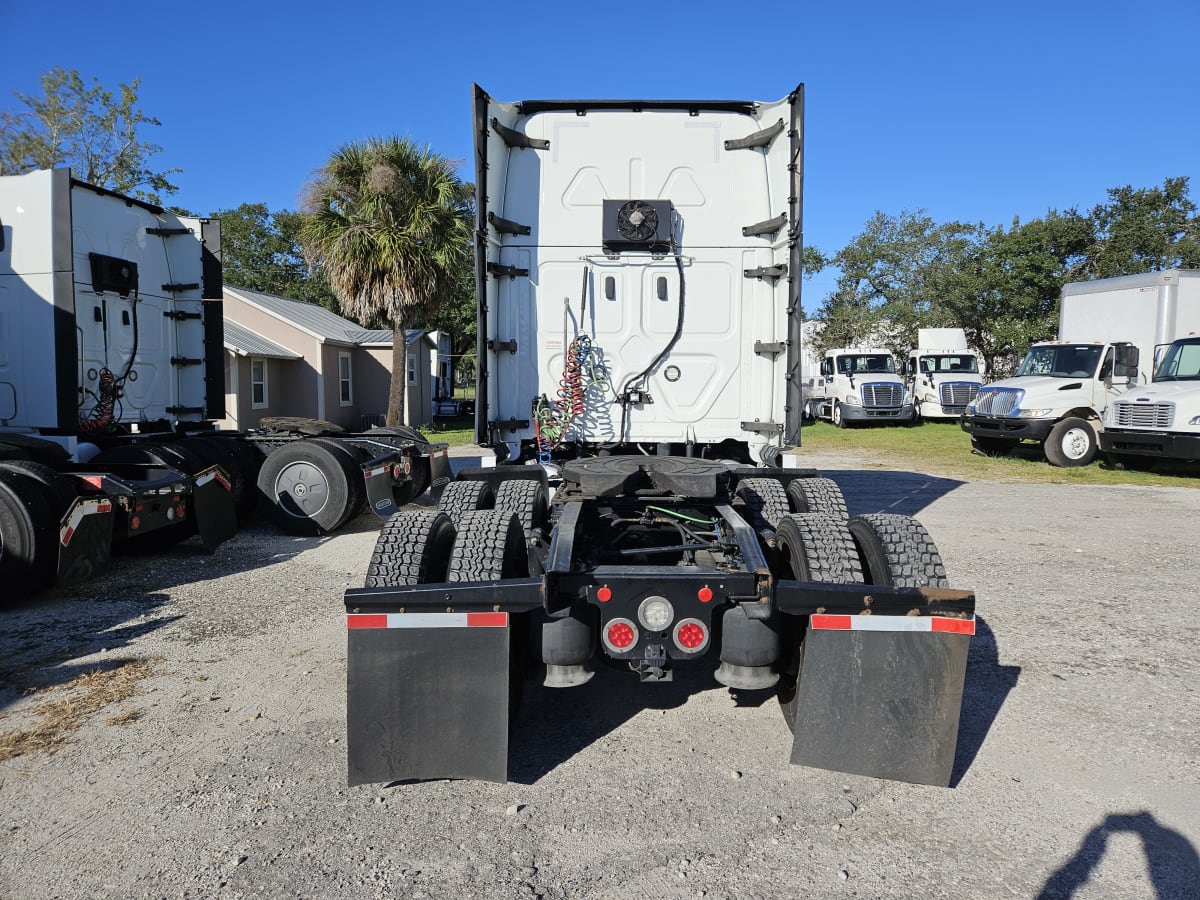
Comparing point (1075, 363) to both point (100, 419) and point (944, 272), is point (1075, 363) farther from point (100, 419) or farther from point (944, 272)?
point (944, 272)

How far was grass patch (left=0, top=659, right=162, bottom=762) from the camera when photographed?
3.84m

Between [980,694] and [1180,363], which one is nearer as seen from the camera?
[980,694]

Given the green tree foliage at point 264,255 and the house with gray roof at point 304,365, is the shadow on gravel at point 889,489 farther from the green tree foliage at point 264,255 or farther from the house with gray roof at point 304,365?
the green tree foliage at point 264,255

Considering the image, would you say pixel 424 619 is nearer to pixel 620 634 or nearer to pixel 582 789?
pixel 620 634

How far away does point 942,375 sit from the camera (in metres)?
27.0

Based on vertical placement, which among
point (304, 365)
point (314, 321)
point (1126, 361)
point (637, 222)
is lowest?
point (1126, 361)

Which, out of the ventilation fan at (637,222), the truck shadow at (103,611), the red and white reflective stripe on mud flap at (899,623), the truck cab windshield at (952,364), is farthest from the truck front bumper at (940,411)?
the red and white reflective stripe on mud flap at (899,623)

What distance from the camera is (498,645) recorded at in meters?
3.29

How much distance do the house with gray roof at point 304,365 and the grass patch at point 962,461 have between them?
13520 millimetres

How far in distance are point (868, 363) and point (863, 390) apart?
1.81 metres

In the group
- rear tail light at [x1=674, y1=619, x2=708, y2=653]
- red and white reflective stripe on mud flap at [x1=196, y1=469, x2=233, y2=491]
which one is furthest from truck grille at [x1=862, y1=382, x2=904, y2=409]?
rear tail light at [x1=674, y1=619, x2=708, y2=653]

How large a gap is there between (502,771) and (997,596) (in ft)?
15.6

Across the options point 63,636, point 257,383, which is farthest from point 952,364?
point 63,636

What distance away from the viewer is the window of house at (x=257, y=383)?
22219mm
